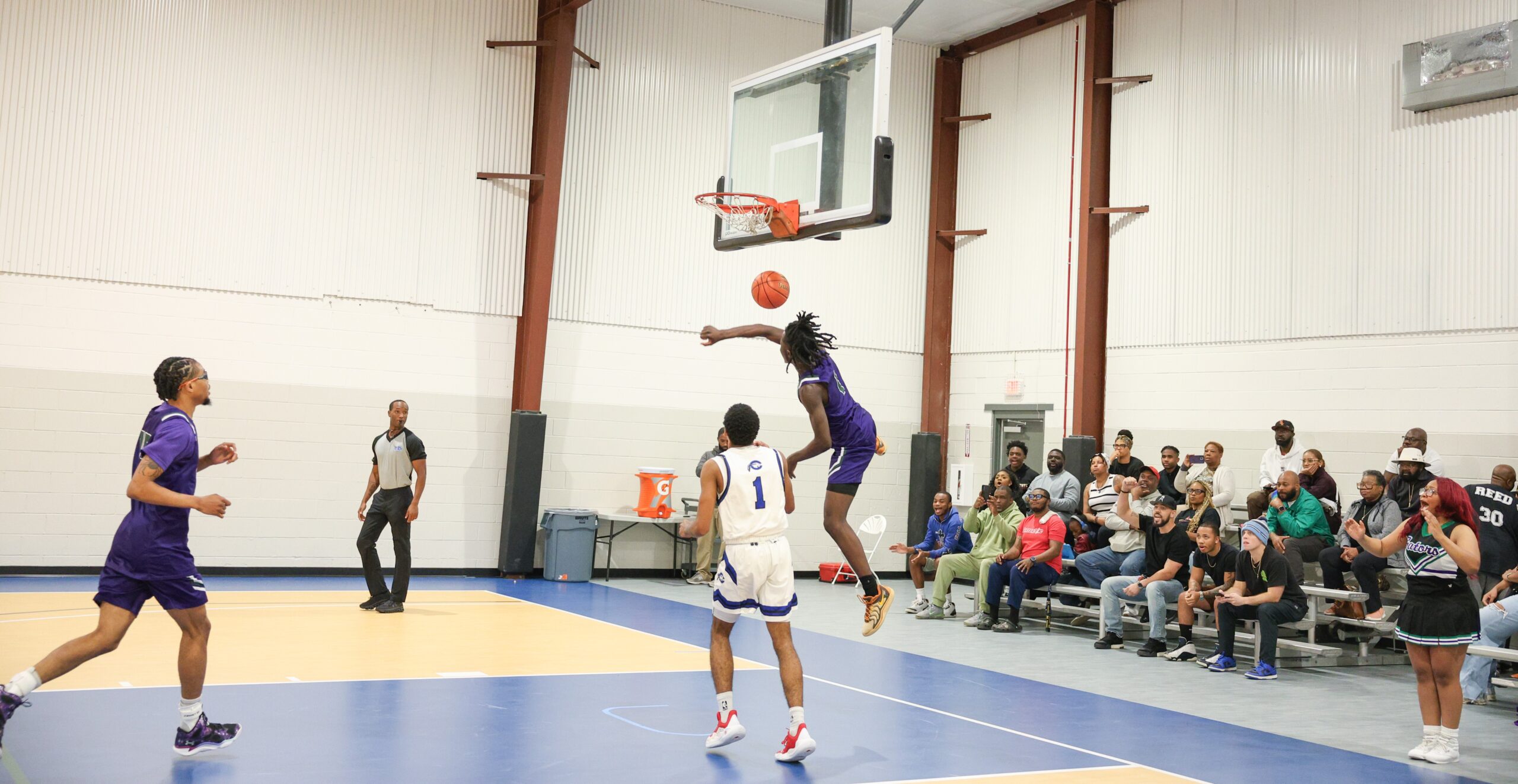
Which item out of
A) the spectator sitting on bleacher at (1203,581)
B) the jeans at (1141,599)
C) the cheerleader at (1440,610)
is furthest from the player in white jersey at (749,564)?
the jeans at (1141,599)

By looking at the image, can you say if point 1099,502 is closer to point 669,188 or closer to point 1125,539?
point 1125,539

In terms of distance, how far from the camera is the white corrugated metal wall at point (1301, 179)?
12.0 metres

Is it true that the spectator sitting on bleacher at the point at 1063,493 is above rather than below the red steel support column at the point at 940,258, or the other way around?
below

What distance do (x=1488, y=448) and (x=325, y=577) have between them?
12.6 meters

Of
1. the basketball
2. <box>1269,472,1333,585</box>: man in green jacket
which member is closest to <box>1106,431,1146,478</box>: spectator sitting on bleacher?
<box>1269,472,1333,585</box>: man in green jacket

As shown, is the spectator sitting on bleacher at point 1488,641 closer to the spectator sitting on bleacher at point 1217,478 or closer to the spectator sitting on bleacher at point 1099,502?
the spectator sitting on bleacher at point 1217,478

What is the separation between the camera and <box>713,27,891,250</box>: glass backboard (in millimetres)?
10258

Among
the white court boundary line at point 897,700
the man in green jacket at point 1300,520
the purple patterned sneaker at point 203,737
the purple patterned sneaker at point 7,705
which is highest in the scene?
the man in green jacket at point 1300,520

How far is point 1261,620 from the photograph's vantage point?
987 cm

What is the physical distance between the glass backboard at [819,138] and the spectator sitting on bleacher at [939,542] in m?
3.90

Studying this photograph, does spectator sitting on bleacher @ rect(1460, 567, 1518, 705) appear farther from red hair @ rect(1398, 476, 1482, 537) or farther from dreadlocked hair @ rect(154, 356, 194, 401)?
dreadlocked hair @ rect(154, 356, 194, 401)

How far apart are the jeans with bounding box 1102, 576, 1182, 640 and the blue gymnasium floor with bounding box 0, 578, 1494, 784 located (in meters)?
2.34

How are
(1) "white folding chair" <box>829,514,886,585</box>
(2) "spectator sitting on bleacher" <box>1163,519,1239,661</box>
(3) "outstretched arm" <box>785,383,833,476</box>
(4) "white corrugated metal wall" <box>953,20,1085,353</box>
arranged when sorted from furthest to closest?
(1) "white folding chair" <box>829,514,886,585</box>
(4) "white corrugated metal wall" <box>953,20,1085,353</box>
(2) "spectator sitting on bleacher" <box>1163,519,1239,661</box>
(3) "outstretched arm" <box>785,383,833,476</box>

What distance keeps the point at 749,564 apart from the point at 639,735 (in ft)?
4.12
